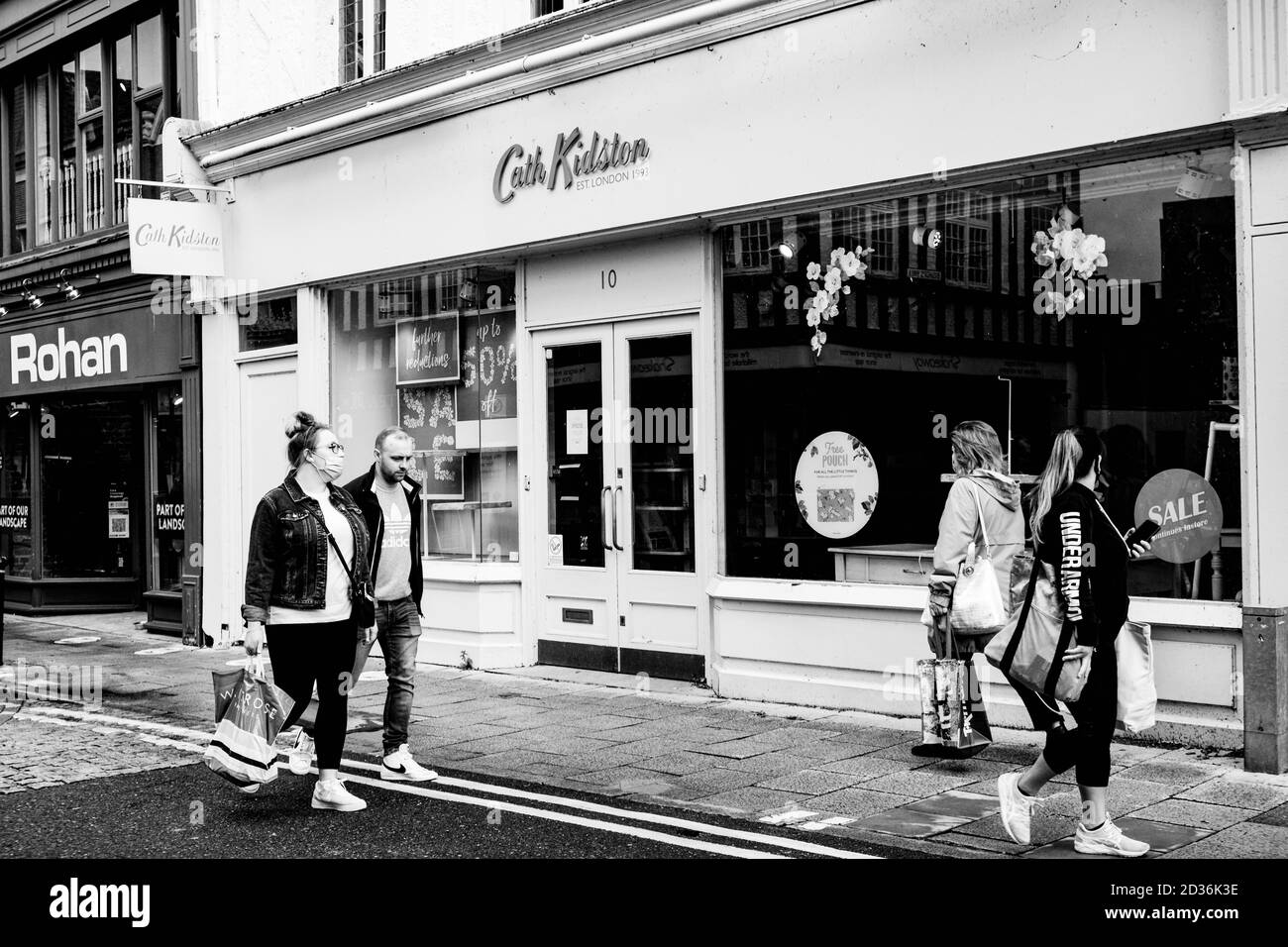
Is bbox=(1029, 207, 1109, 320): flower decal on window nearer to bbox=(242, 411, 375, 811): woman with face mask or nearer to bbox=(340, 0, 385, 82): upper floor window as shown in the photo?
bbox=(242, 411, 375, 811): woman with face mask

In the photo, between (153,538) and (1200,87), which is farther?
(153,538)

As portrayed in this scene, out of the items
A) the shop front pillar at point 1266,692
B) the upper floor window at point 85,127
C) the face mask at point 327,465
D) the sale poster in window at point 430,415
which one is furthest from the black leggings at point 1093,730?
the upper floor window at point 85,127

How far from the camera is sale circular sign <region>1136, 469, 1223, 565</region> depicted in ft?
25.9

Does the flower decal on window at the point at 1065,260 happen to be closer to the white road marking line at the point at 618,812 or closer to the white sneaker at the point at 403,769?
the white road marking line at the point at 618,812

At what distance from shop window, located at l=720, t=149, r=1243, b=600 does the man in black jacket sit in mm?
3235

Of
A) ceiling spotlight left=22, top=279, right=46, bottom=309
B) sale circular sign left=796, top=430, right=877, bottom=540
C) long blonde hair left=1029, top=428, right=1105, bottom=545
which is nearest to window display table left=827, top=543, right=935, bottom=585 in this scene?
sale circular sign left=796, top=430, right=877, bottom=540

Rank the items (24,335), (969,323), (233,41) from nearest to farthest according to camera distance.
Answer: (969,323) < (233,41) < (24,335)

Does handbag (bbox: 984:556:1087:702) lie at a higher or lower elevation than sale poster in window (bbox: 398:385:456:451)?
lower

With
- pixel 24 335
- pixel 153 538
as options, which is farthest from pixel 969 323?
pixel 24 335

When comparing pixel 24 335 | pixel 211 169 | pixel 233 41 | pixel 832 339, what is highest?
pixel 233 41

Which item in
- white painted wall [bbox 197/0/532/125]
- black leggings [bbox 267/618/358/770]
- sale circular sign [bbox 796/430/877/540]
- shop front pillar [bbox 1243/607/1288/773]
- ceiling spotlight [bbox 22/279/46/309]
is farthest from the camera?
ceiling spotlight [bbox 22/279/46/309]
